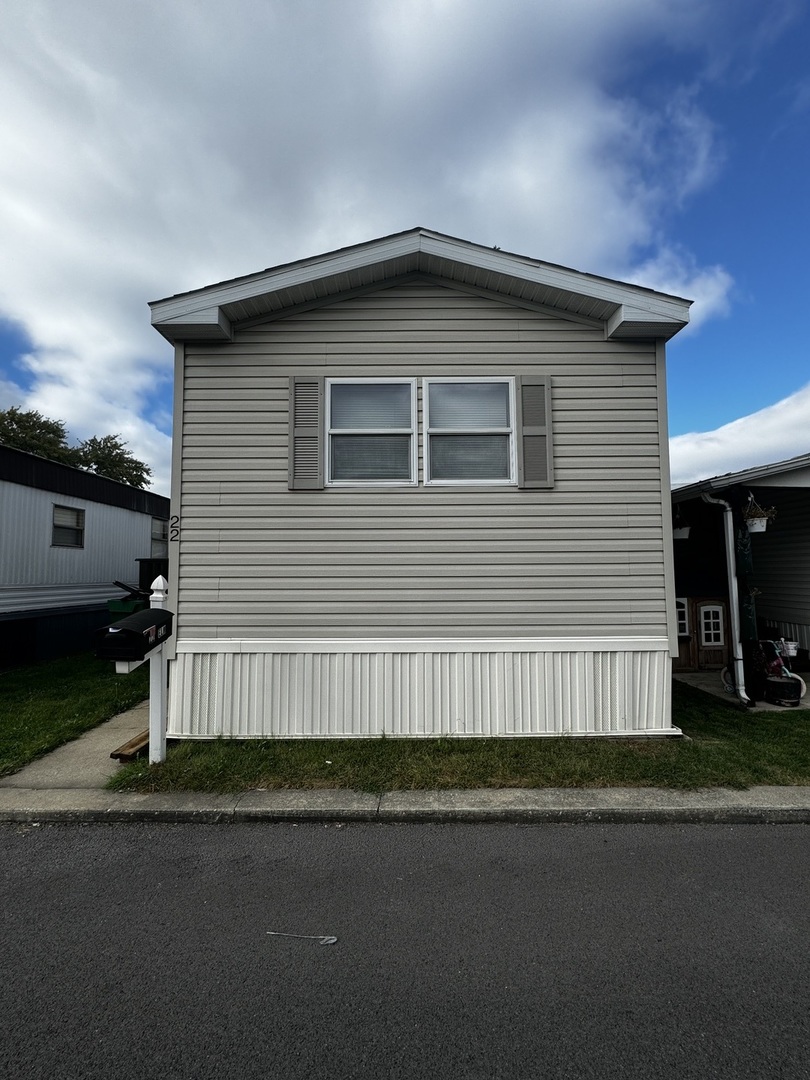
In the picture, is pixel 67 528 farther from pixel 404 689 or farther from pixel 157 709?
pixel 404 689

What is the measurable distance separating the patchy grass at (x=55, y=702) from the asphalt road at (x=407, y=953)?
5.68 feet

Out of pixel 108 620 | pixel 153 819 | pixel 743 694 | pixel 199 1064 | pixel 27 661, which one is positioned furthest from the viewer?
pixel 108 620

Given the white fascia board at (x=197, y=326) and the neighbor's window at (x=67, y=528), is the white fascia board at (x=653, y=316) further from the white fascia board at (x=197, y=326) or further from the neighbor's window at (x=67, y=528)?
the neighbor's window at (x=67, y=528)

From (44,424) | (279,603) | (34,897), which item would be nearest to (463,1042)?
(34,897)

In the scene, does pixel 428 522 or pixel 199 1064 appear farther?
pixel 428 522

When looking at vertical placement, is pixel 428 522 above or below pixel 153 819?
above

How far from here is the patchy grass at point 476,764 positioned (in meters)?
4.12

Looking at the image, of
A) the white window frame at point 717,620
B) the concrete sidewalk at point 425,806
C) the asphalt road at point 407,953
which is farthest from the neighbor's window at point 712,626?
the asphalt road at point 407,953

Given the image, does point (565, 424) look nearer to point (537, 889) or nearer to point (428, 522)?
point (428, 522)

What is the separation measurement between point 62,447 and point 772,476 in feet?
110

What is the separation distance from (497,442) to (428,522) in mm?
1067

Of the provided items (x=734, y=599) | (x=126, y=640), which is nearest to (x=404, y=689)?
(x=126, y=640)

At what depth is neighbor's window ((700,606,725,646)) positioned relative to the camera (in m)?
8.68

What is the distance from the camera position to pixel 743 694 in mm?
6531
